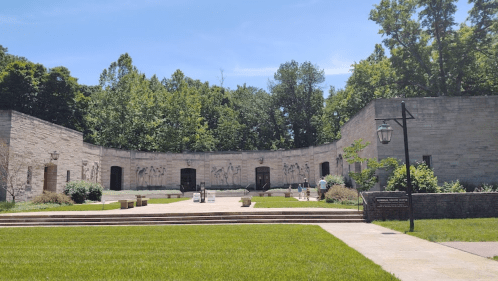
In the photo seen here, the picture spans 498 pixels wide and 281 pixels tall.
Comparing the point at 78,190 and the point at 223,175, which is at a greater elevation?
the point at 223,175

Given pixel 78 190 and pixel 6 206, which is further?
pixel 78 190

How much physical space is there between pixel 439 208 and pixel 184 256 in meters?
11.4

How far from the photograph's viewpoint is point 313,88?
55.5 meters

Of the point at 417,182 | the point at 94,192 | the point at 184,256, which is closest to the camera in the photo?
the point at 184,256

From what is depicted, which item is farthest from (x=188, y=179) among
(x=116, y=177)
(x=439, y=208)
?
(x=439, y=208)

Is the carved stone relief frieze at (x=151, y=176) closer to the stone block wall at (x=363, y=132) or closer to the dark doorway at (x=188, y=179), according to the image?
the dark doorway at (x=188, y=179)

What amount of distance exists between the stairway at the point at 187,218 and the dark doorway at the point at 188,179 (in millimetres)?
25234

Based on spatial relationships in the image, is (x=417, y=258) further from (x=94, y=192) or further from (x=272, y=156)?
(x=272, y=156)

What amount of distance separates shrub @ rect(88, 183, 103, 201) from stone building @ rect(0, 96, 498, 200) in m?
2.42

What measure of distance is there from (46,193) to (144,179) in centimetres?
1489

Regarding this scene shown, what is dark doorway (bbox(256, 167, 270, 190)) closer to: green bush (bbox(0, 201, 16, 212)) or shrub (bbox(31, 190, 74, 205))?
shrub (bbox(31, 190, 74, 205))

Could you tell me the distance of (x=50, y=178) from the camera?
27.1 metres

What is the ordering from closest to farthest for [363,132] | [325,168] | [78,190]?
[363,132] → [78,190] → [325,168]

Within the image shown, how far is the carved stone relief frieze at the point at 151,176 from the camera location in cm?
3762
